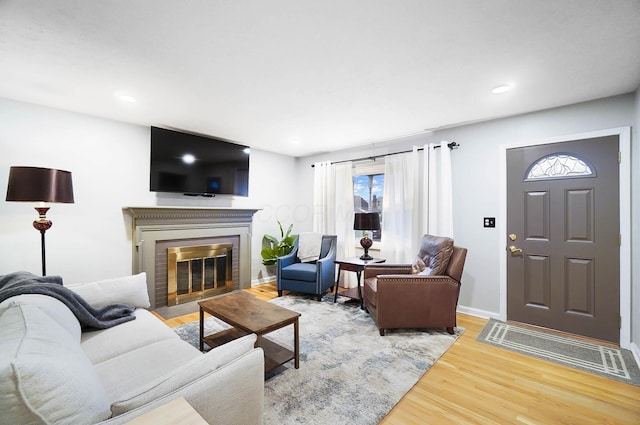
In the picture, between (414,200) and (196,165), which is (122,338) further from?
(414,200)

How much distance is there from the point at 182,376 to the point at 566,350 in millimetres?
3214

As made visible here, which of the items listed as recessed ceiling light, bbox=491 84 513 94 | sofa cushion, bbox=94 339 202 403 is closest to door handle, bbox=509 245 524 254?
recessed ceiling light, bbox=491 84 513 94

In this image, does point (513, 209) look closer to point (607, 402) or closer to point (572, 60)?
point (572, 60)

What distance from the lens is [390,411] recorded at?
69.6 inches

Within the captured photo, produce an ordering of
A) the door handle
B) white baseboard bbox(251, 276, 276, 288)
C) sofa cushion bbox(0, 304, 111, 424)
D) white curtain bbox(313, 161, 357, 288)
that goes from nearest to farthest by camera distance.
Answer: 1. sofa cushion bbox(0, 304, 111, 424)
2. the door handle
3. white curtain bbox(313, 161, 357, 288)
4. white baseboard bbox(251, 276, 276, 288)

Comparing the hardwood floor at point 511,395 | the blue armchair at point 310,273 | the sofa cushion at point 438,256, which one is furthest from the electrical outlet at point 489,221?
the blue armchair at point 310,273

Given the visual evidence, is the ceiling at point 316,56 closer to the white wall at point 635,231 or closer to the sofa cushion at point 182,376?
the white wall at point 635,231

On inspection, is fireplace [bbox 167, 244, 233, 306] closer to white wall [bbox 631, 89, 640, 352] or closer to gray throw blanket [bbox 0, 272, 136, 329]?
gray throw blanket [bbox 0, 272, 136, 329]

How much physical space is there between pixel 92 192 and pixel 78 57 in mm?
1696

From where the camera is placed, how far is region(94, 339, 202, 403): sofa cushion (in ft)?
4.40

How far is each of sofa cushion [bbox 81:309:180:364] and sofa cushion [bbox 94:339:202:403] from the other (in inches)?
2.3

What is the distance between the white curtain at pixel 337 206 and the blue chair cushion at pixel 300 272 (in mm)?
788

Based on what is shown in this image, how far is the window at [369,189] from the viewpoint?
14.6ft

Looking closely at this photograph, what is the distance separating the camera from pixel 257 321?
6.93ft
